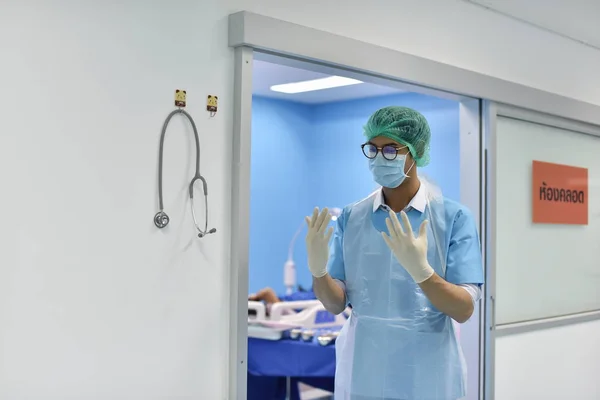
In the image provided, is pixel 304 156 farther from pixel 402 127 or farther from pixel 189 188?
pixel 189 188

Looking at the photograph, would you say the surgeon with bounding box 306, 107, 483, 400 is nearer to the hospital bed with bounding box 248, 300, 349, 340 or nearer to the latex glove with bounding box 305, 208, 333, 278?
the latex glove with bounding box 305, 208, 333, 278

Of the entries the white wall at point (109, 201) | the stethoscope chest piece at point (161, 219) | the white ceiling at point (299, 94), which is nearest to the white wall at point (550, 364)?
the white wall at point (109, 201)

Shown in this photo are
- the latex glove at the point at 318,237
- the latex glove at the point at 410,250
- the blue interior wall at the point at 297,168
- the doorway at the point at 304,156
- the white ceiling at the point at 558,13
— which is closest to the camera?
the latex glove at the point at 410,250

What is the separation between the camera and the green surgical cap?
203cm

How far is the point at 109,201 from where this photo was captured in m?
1.78

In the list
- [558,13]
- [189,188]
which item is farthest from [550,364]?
[189,188]

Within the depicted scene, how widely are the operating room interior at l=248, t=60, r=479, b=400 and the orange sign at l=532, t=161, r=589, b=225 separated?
4.58 ft

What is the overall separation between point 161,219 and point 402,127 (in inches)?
29.4

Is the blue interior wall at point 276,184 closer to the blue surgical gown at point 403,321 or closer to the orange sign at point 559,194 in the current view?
the orange sign at point 559,194

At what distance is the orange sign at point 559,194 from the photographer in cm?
332

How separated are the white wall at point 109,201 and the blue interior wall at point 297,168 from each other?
3376mm

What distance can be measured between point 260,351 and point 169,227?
5.89 feet

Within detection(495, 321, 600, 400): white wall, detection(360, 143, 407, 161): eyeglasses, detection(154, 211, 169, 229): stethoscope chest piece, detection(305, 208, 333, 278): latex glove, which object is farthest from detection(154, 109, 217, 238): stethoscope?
detection(495, 321, 600, 400): white wall

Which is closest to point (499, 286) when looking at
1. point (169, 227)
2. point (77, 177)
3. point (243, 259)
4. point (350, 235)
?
point (350, 235)
